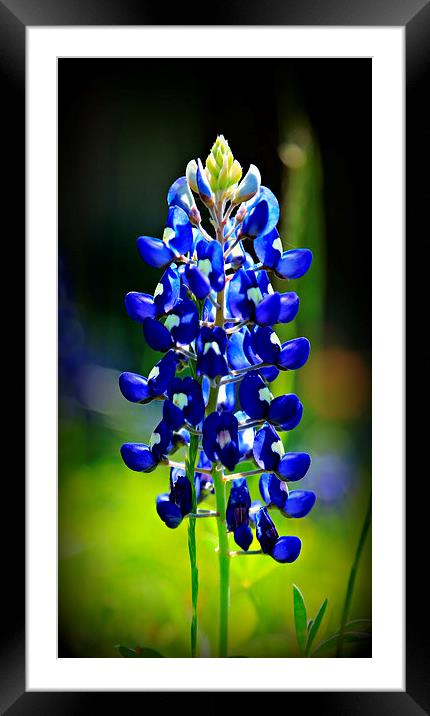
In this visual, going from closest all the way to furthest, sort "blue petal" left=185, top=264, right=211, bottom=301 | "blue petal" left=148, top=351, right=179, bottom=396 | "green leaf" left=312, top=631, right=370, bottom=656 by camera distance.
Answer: "blue petal" left=185, top=264, right=211, bottom=301 < "blue petal" left=148, top=351, right=179, bottom=396 < "green leaf" left=312, top=631, right=370, bottom=656

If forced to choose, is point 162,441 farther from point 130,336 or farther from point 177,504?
point 130,336

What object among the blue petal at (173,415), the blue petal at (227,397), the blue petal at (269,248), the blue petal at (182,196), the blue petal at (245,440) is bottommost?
the blue petal at (245,440)

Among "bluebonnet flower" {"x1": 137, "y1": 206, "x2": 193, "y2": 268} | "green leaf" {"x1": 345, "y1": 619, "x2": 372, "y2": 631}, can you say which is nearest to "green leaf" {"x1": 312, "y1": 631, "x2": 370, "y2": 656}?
"green leaf" {"x1": 345, "y1": 619, "x2": 372, "y2": 631}

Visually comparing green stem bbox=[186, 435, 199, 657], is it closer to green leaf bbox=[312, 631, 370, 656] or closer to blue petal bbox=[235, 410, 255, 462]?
blue petal bbox=[235, 410, 255, 462]

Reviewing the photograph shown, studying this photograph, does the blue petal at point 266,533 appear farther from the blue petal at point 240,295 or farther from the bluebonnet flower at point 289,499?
the blue petal at point 240,295

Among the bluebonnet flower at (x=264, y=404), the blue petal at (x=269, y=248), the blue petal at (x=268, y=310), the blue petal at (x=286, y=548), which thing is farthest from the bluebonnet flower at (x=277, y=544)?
the blue petal at (x=269, y=248)
